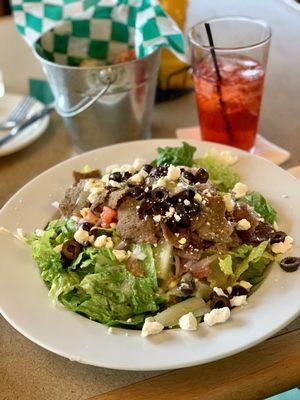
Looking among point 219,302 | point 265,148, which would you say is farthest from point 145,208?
point 265,148

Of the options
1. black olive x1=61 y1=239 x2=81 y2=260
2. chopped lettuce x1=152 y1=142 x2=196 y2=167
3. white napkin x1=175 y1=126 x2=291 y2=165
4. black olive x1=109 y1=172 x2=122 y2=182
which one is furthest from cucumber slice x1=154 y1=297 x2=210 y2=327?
white napkin x1=175 y1=126 x2=291 y2=165

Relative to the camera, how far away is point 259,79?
1587 millimetres

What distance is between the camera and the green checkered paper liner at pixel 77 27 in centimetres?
174

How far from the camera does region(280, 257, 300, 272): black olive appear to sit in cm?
114

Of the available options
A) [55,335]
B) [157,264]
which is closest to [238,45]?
[157,264]

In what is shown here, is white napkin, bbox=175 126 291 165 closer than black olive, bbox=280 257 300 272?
No

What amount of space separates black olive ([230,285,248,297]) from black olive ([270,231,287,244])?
138 mm

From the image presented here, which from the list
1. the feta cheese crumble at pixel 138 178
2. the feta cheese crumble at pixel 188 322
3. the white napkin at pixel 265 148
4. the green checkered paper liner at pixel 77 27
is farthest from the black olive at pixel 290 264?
the green checkered paper liner at pixel 77 27

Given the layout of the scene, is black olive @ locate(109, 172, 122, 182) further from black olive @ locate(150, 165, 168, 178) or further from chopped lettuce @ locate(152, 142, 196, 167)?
chopped lettuce @ locate(152, 142, 196, 167)

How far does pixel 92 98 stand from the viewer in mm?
1603

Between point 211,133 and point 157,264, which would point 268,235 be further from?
point 211,133

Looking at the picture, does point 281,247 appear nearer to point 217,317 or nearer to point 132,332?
point 217,317

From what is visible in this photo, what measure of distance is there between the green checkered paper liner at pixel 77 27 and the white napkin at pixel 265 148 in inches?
12.4

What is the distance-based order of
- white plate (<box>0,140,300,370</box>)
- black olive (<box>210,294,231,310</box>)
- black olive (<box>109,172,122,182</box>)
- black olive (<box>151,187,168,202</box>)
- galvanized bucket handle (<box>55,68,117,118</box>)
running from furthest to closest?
1. galvanized bucket handle (<box>55,68,117,118</box>)
2. black olive (<box>109,172,122,182</box>)
3. black olive (<box>151,187,168,202</box>)
4. black olive (<box>210,294,231,310</box>)
5. white plate (<box>0,140,300,370</box>)
